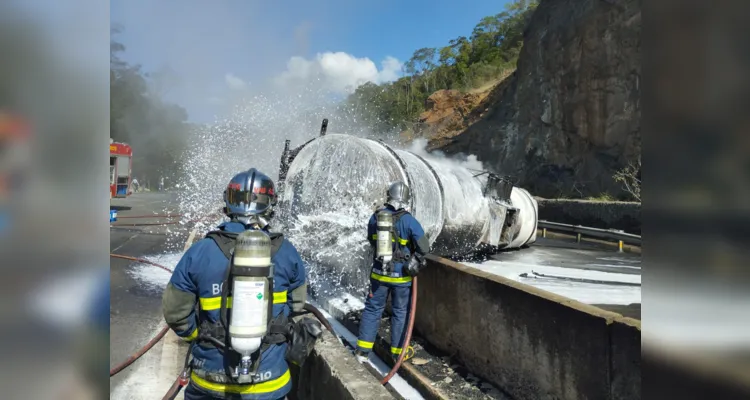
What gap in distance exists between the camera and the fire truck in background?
16.6 meters

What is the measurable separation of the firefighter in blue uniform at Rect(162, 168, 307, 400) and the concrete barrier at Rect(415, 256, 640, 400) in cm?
221

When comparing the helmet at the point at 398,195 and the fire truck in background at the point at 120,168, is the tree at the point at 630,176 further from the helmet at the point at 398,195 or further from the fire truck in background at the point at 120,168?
the fire truck in background at the point at 120,168

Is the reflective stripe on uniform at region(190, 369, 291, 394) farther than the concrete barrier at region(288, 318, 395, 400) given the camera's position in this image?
No

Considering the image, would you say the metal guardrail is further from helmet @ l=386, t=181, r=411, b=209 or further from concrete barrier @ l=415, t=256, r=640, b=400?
helmet @ l=386, t=181, r=411, b=209

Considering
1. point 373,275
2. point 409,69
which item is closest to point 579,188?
point 373,275

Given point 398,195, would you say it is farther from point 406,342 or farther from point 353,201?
point 353,201

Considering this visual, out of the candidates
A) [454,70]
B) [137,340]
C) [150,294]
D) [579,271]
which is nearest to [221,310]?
[137,340]

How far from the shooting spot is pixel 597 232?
12.9m

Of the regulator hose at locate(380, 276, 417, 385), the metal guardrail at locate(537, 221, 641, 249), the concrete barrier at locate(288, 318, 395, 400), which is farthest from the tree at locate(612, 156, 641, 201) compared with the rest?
the concrete barrier at locate(288, 318, 395, 400)

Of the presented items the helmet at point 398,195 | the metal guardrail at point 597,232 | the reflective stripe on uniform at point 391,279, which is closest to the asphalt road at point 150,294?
the metal guardrail at point 597,232

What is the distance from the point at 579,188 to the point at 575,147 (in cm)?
211
